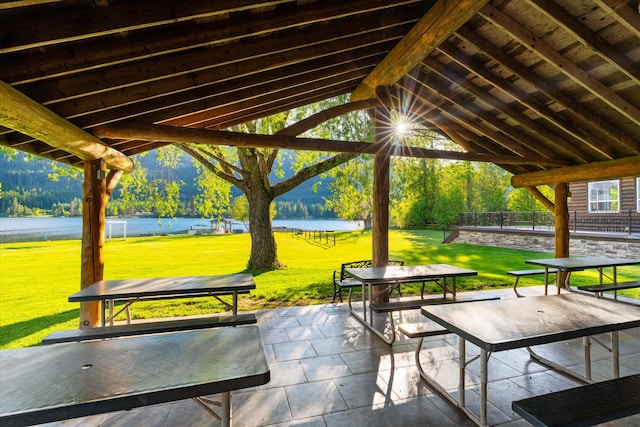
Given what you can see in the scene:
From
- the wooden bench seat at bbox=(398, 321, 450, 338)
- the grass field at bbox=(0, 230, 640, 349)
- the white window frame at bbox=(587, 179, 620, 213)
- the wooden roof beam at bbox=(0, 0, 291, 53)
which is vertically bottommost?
the grass field at bbox=(0, 230, 640, 349)

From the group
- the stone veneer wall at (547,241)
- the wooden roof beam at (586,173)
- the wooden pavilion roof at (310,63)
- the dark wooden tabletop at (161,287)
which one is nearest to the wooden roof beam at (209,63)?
the wooden pavilion roof at (310,63)

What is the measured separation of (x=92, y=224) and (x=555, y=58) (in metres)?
6.00

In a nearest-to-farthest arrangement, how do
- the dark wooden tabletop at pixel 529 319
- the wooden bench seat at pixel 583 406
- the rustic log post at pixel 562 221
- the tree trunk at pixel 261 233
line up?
the wooden bench seat at pixel 583 406, the dark wooden tabletop at pixel 529 319, the rustic log post at pixel 562 221, the tree trunk at pixel 261 233

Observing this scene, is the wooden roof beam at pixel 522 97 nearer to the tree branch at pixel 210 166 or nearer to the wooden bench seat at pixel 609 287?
the wooden bench seat at pixel 609 287

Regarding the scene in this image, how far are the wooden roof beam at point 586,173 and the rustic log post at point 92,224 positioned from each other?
7795mm

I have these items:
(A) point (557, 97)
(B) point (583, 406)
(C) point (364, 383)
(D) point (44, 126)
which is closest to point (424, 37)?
(A) point (557, 97)

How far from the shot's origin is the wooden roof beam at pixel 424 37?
9.34 feet

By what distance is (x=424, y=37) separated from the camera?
11.0ft

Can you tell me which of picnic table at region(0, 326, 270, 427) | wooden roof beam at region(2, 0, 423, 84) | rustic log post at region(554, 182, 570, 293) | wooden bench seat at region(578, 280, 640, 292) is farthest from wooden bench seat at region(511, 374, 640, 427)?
rustic log post at region(554, 182, 570, 293)

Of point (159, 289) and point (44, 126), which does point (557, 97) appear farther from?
point (44, 126)

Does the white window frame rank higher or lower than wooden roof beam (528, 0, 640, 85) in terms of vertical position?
lower

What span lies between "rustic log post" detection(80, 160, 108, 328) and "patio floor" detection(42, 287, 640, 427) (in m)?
2.17

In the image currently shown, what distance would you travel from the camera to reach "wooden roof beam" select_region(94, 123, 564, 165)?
362 cm

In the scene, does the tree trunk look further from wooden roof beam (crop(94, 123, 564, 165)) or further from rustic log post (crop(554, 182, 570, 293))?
rustic log post (crop(554, 182, 570, 293))
